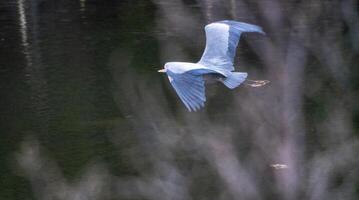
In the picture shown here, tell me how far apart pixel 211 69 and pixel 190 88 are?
165 millimetres

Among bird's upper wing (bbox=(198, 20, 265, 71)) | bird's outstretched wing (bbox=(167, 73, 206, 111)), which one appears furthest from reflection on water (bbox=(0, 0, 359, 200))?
bird's outstretched wing (bbox=(167, 73, 206, 111))

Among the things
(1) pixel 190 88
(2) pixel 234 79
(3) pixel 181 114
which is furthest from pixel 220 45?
(3) pixel 181 114

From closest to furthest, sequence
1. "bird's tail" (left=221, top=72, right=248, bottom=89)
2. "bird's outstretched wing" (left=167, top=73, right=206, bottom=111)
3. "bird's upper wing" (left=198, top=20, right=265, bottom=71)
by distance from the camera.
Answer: "bird's outstretched wing" (left=167, top=73, right=206, bottom=111)
"bird's tail" (left=221, top=72, right=248, bottom=89)
"bird's upper wing" (left=198, top=20, right=265, bottom=71)

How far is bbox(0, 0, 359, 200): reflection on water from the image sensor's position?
3.61 metres

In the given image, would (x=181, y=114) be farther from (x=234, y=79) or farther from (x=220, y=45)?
(x=234, y=79)

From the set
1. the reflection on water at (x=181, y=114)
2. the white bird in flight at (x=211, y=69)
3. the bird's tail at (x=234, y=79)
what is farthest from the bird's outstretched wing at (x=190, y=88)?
the reflection on water at (x=181, y=114)

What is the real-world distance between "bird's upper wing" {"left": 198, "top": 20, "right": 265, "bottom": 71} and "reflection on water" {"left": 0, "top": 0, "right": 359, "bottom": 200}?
Answer: 0.42 feet

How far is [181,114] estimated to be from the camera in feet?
21.0

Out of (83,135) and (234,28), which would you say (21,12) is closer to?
(83,135)

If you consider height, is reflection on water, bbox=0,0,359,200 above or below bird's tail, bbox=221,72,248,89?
below

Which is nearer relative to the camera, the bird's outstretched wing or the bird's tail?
the bird's outstretched wing

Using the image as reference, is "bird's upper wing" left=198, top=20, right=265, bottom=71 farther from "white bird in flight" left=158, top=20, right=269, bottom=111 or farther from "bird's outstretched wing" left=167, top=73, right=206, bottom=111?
"bird's outstretched wing" left=167, top=73, right=206, bottom=111

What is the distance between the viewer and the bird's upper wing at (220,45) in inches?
145

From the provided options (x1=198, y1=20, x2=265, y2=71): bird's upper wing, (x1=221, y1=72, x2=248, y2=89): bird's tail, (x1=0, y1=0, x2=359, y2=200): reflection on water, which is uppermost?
(x1=198, y1=20, x2=265, y2=71): bird's upper wing
